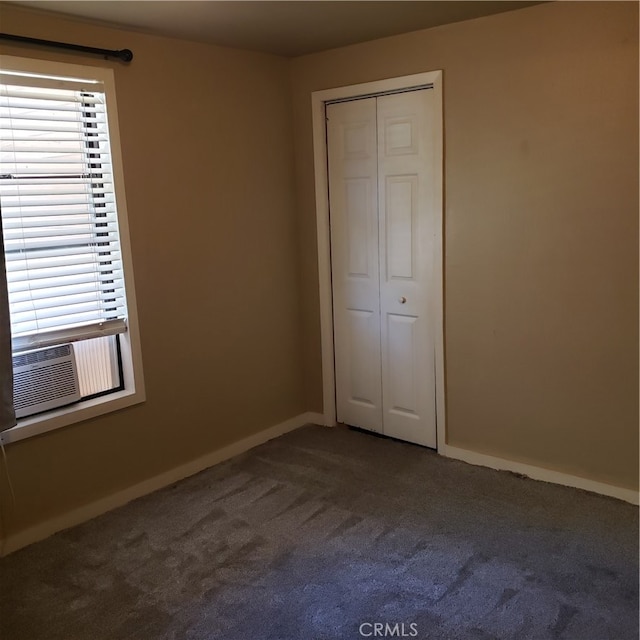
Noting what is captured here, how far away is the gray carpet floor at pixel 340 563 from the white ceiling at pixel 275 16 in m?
2.29

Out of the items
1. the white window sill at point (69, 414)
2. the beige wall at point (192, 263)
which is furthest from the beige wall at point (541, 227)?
the white window sill at point (69, 414)

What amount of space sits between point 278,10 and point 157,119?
83 cm

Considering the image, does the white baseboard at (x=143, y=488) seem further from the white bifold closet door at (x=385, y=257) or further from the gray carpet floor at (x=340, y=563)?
the white bifold closet door at (x=385, y=257)

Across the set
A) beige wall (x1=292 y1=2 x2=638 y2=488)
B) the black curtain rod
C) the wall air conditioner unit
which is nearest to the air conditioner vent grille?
the wall air conditioner unit

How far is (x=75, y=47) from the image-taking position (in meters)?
2.89

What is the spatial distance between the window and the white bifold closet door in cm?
132

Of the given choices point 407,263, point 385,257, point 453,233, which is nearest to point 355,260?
point 385,257

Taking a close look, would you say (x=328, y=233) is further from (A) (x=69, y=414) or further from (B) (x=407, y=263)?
(A) (x=69, y=414)

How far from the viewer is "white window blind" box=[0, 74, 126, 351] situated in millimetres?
2797

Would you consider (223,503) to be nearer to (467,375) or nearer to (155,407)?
(155,407)

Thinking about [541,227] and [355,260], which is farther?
[355,260]

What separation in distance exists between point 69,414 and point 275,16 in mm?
2064

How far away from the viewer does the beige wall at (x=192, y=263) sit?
3.07 metres

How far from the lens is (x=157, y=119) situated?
3268mm
